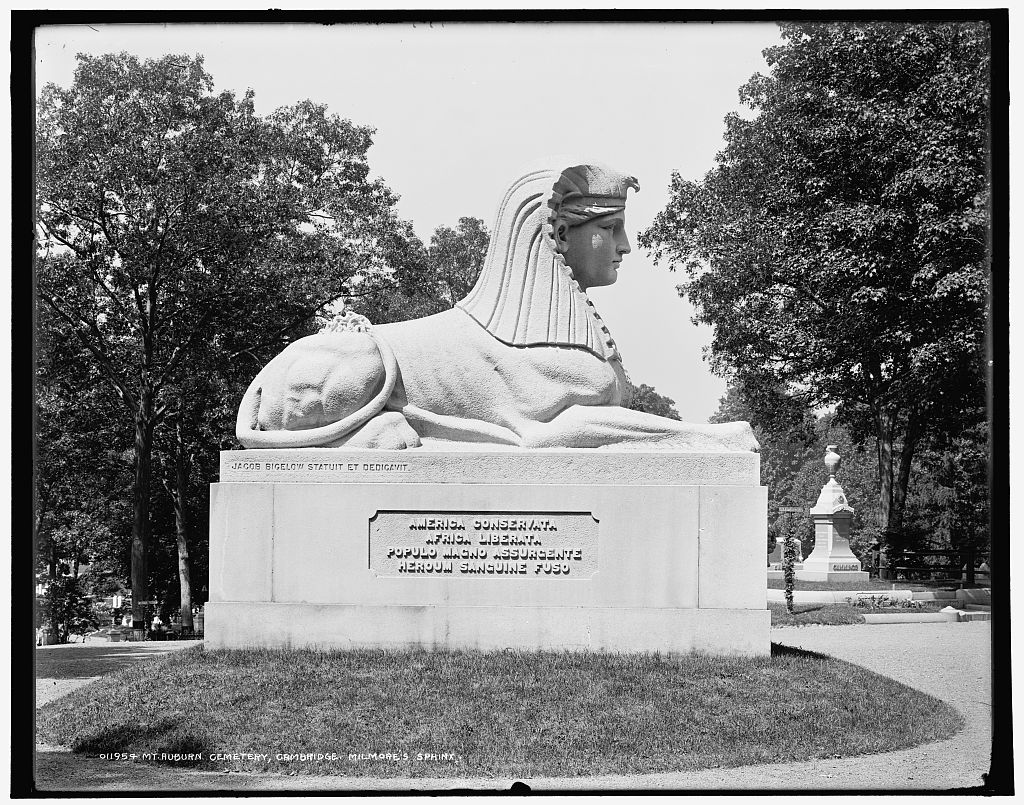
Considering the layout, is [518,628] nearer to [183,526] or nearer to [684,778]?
[684,778]

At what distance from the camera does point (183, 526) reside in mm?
25125

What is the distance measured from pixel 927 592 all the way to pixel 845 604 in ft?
9.60

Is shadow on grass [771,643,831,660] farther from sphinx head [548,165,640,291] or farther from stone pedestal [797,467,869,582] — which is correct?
stone pedestal [797,467,869,582]

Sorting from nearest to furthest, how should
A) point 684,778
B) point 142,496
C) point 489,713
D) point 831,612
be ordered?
point 684,778
point 489,713
point 831,612
point 142,496

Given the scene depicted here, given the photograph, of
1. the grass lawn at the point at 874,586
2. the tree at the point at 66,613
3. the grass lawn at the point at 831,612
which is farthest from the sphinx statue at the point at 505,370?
the grass lawn at the point at 874,586

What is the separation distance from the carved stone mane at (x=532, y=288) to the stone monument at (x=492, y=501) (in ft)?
0.07

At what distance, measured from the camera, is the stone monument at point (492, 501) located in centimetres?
1105

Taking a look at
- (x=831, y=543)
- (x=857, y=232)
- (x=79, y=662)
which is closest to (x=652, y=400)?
(x=831, y=543)

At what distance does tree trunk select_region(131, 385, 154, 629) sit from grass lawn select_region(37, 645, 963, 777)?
41.7ft

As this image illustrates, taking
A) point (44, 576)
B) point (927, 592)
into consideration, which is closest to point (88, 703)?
point (44, 576)

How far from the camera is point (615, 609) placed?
434 inches

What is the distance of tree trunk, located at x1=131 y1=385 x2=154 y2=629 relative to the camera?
23500mm

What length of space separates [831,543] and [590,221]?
69.5ft

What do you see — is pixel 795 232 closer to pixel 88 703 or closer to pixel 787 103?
pixel 787 103
